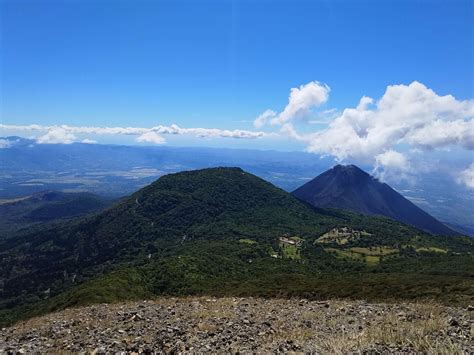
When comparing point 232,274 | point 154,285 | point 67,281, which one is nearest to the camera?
point 154,285

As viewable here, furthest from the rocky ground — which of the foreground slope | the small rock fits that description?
the foreground slope

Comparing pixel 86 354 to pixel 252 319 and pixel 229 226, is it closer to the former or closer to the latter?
pixel 252 319

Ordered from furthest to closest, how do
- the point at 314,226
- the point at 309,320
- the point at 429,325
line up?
the point at 314,226 < the point at 309,320 < the point at 429,325

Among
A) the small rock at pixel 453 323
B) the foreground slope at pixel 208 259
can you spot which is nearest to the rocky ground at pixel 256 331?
the small rock at pixel 453 323

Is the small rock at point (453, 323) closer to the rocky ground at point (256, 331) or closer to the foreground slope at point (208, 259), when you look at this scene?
the rocky ground at point (256, 331)

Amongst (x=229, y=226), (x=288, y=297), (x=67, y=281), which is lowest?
(x=67, y=281)

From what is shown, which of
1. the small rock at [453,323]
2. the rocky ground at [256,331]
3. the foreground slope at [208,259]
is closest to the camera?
the rocky ground at [256,331]

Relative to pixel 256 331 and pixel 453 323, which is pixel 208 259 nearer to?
pixel 256 331

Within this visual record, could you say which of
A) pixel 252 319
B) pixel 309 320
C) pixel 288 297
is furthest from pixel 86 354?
pixel 288 297

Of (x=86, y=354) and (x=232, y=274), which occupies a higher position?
(x=86, y=354)

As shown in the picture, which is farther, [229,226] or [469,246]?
[229,226]
